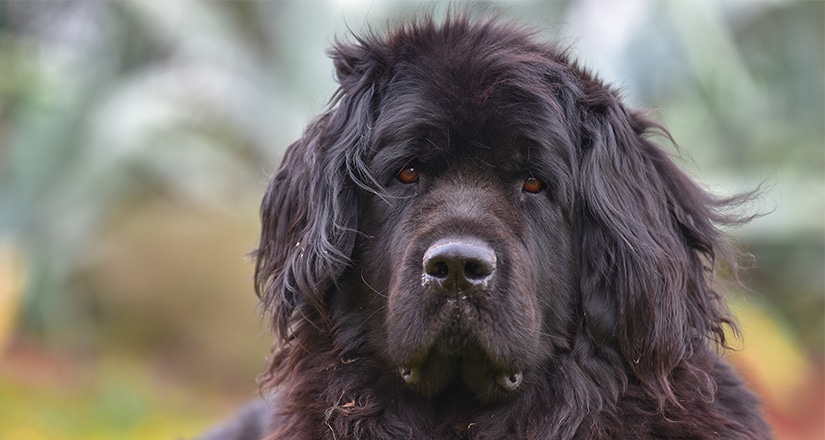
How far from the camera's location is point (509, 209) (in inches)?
135

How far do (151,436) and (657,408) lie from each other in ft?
20.7

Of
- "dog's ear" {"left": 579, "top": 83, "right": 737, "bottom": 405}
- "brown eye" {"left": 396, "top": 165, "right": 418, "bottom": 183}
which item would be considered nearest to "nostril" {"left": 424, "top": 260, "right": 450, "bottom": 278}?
"brown eye" {"left": 396, "top": 165, "right": 418, "bottom": 183}

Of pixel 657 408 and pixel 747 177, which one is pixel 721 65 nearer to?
pixel 747 177

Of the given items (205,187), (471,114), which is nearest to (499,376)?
A: (471,114)

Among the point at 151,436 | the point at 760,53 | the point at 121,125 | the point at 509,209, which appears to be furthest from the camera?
the point at 760,53

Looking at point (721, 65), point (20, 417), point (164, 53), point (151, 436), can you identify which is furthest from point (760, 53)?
point (20, 417)

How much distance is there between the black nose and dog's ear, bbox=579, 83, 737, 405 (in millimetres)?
588

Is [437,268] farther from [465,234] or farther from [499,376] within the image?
[499,376]

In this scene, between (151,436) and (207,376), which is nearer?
(151,436)

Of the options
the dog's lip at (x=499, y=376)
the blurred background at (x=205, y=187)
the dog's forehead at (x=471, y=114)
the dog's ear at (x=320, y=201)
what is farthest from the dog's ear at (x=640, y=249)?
the blurred background at (x=205, y=187)

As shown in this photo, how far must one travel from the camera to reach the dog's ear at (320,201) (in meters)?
3.65

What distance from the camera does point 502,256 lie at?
324 centimetres

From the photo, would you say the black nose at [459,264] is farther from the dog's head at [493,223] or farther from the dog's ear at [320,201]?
the dog's ear at [320,201]

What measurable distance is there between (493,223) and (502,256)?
15cm
